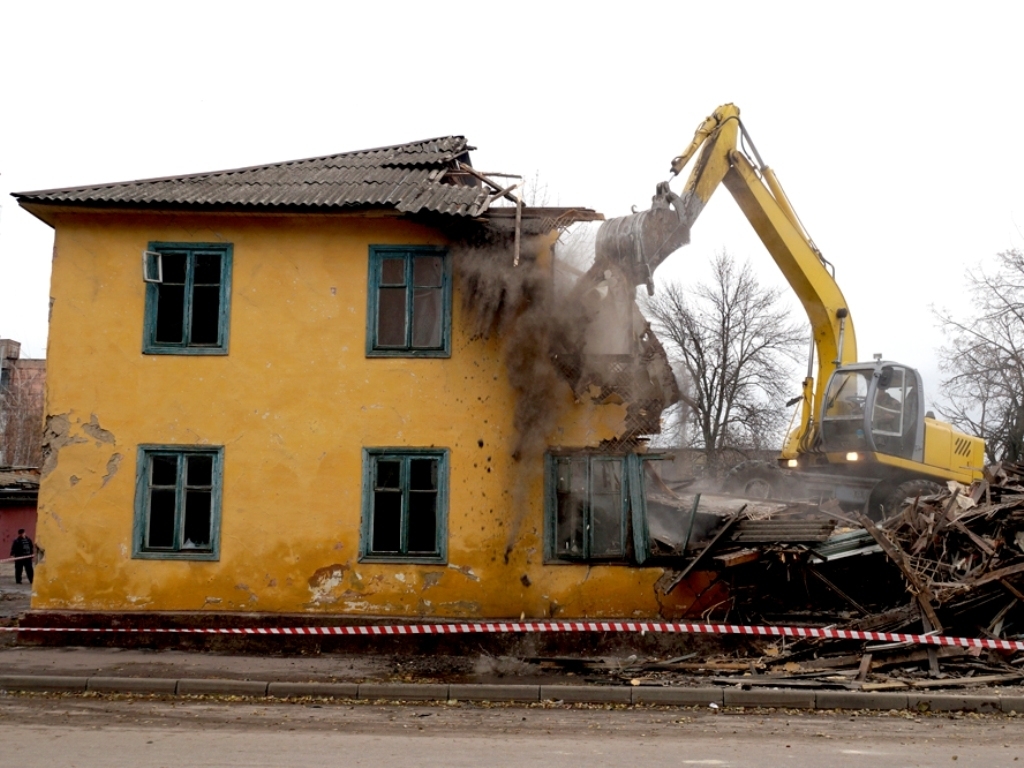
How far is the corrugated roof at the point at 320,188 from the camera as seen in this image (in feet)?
44.8

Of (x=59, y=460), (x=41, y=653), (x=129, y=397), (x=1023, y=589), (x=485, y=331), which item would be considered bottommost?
(x=41, y=653)

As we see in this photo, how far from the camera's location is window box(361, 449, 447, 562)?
45.0ft

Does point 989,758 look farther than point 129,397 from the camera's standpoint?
No

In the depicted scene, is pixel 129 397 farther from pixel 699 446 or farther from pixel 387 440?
pixel 699 446

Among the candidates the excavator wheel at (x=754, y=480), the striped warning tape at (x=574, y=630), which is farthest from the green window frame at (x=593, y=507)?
the excavator wheel at (x=754, y=480)

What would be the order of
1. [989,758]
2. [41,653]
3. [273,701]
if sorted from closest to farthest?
[989,758] < [273,701] < [41,653]

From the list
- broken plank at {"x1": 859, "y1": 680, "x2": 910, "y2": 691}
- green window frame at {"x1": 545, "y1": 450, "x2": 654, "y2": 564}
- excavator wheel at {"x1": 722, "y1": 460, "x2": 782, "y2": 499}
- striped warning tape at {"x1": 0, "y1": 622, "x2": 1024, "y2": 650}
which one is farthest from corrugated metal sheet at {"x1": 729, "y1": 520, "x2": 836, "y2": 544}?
excavator wheel at {"x1": 722, "y1": 460, "x2": 782, "y2": 499}

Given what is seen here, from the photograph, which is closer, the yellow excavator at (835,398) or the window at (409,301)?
the window at (409,301)

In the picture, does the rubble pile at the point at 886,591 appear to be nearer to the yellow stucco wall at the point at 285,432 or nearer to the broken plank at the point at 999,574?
the broken plank at the point at 999,574

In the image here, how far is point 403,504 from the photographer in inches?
542

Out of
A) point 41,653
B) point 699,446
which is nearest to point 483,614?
point 41,653

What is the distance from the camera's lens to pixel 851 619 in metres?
12.6

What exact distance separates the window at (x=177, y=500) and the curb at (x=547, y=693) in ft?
9.76

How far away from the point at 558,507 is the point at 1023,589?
5825 mm
